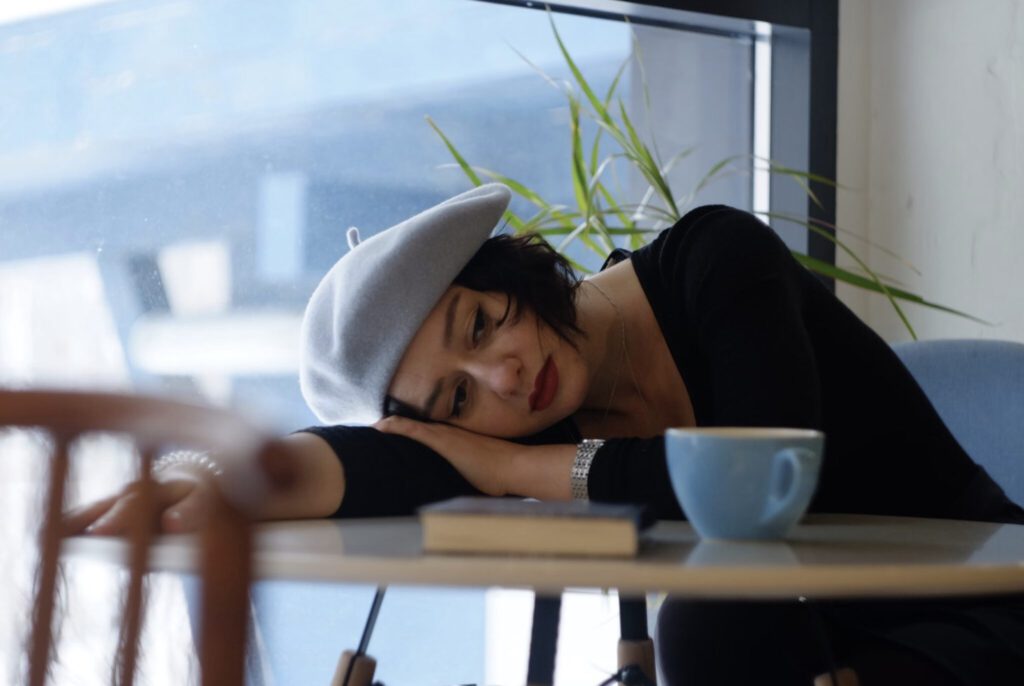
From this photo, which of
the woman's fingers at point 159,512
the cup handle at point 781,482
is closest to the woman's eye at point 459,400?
the woman's fingers at point 159,512

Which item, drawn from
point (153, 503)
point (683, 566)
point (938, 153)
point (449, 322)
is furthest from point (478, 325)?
point (938, 153)

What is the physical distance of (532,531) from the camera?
77 cm

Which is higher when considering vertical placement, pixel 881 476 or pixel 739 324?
pixel 739 324

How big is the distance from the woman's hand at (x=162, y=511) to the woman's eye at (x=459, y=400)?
0.33 m

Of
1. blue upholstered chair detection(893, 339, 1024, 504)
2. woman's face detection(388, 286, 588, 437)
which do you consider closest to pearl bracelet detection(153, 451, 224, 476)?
woman's face detection(388, 286, 588, 437)

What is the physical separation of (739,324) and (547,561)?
1.97ft

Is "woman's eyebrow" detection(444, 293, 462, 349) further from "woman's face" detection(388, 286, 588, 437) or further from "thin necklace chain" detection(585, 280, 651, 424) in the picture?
"thin necklace chain" detection(585, 280, 651, 424)

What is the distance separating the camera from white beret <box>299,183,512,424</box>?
126cm

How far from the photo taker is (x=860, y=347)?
1421mm

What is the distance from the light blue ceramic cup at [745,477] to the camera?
85 centimetres

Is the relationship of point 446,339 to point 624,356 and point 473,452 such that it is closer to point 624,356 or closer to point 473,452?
point 473,452

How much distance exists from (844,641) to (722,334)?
0.34 meters

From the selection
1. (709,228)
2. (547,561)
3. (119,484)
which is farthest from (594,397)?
(547,561)

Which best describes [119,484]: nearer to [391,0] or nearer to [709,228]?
[709,228]
